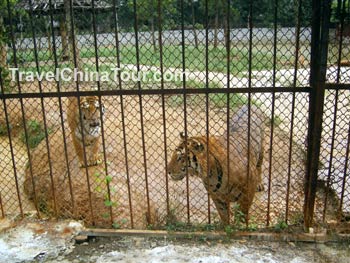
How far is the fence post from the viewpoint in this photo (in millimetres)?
3088

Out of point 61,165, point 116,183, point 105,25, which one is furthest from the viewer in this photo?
point 61,165

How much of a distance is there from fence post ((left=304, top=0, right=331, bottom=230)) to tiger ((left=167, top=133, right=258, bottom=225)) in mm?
604

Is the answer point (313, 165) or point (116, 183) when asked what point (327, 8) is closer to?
point (313, 165)

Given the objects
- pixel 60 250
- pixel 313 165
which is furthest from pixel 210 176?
pixel 60 250

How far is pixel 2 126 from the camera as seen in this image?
791 cm

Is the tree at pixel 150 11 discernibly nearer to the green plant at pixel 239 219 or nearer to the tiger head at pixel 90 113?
the tiger head at pixel 90 113

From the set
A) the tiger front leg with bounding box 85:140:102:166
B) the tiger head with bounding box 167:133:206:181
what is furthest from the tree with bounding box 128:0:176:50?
the tiger front leg with bounding box 85:140:102:166

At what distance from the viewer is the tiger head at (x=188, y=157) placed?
13.1ft

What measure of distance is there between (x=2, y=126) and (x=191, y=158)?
17.1ft

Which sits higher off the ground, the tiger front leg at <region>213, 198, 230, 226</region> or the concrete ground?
the tiger front leg at <region>213, 198, 230, 226</region>

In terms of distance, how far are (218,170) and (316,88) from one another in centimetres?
131

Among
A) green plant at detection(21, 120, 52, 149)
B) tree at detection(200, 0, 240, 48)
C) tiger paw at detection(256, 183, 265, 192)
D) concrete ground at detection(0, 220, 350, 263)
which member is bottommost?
tiger paw at detection(256, 183, 265, 192)

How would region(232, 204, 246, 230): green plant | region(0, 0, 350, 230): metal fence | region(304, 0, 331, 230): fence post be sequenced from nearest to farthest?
region(304, 0, 331, 230): fence post < region(0, 0, 350, 230): metal fence < region(232, 204, 246, 230): green plant

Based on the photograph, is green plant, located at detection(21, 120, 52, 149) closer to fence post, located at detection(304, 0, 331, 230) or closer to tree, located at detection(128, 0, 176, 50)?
tree, located at detection(128, 0, 176, 50)
